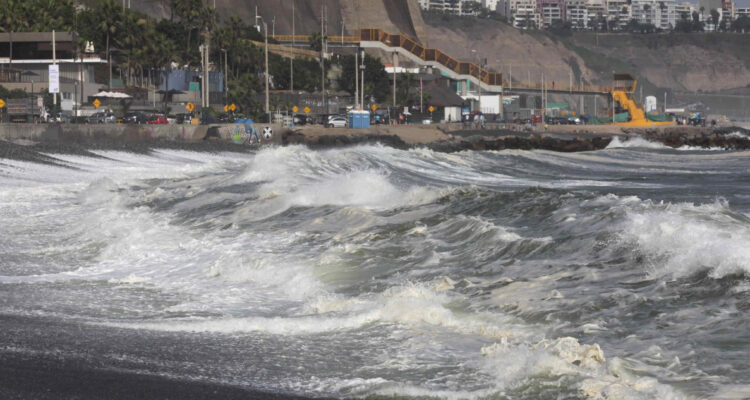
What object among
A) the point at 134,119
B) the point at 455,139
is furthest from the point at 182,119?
the point at 455,139

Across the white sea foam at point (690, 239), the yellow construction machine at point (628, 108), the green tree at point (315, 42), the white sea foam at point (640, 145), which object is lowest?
the white sea foam at point (690, 239)

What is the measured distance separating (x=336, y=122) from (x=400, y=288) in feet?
225

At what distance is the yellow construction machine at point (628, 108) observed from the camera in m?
136

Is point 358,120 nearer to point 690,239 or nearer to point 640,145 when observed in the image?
point 640,145

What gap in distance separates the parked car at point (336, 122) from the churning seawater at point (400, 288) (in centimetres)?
5304

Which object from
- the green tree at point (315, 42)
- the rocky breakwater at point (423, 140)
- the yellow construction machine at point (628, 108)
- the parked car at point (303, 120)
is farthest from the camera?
the green tree at point (315, 42)

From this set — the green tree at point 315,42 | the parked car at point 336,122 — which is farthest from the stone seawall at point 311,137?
the green tree at point 315,42

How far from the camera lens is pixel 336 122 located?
8194 centimetres

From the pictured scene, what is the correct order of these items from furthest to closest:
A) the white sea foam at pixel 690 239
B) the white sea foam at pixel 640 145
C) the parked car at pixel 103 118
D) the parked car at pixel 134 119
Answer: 1. the white sea foam at pixel 640 145
2. the parked car at pixel 134 119
3. the parked car at pixel 103 118
4. the white sea foam at pixel 690 239

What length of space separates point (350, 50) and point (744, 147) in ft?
233

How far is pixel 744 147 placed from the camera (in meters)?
84.4

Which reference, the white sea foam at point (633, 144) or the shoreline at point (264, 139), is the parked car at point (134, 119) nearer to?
the shoreline at point (264, 139)

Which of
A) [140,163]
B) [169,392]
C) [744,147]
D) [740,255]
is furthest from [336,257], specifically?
[744,147]

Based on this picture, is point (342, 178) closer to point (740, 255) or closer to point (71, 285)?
point (71, 285)
